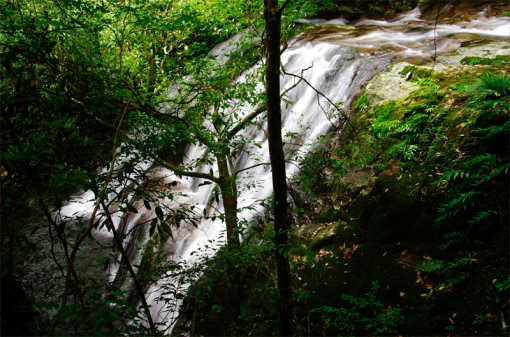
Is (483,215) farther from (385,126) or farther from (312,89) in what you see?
(312,89)

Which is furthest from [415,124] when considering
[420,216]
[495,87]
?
[420,216]

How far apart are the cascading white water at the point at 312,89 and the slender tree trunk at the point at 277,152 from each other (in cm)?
250

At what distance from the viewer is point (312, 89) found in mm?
7762

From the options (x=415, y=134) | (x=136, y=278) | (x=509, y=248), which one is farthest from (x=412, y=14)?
(x=136, y=278)

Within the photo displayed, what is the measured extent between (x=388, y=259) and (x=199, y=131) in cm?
260

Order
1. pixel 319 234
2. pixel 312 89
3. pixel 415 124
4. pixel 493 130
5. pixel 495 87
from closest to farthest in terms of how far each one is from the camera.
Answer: pixel 493 130 < pixel 495 87 < pixel 415 124 < pixel 319 234 < pixel 312 89

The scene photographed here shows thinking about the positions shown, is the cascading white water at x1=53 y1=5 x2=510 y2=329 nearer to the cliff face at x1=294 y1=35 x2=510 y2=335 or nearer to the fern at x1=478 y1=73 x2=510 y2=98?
the cliff face at x1=294 y1=35 x2=510 y2=335

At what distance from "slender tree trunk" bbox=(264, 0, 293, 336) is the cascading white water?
2.50 metres

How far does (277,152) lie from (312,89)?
17.3 ft

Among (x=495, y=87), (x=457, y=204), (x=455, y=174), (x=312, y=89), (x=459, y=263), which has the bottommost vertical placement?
(x=459, y=263)

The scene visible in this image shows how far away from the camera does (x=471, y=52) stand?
21.7 feet

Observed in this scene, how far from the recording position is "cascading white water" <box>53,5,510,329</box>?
21.2ft

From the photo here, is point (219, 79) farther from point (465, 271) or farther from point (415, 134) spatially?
point (465, 271)

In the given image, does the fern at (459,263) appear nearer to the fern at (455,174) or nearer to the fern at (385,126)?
the fern at (455,174)
